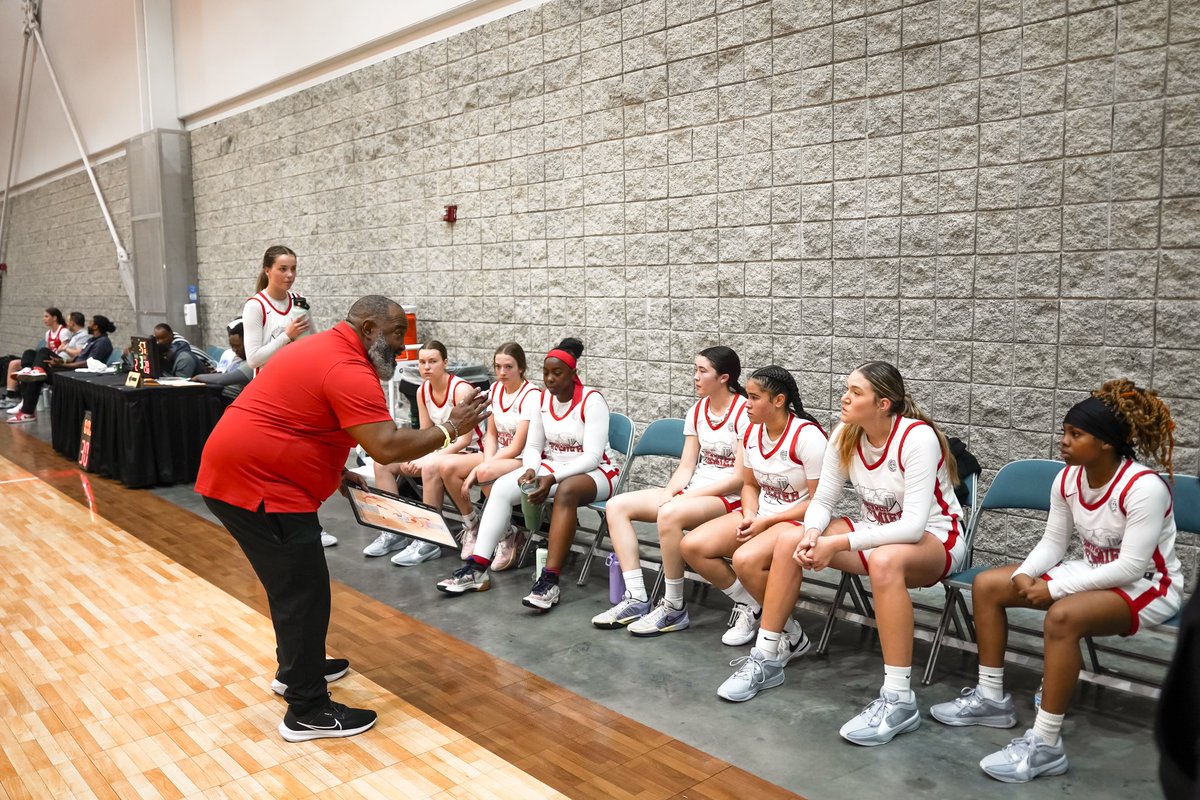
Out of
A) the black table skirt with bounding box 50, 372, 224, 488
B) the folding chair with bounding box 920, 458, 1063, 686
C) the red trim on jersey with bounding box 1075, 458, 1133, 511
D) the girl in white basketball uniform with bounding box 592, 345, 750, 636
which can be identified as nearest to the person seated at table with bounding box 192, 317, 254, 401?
the black table skirt with bounding box 50, 372, 224, 488

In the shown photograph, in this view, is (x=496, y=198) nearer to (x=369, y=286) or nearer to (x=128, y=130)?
(x=369, y=286)

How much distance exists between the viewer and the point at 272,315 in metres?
5.36

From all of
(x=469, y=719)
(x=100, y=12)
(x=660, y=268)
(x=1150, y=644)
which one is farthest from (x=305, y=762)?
(x=100, y=12)

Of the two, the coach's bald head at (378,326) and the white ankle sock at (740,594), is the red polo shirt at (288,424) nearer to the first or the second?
the coach's bald head at (378,326)

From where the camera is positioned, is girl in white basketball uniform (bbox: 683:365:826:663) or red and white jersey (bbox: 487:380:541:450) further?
red and white jersey (bbox: 487:380:541:450)

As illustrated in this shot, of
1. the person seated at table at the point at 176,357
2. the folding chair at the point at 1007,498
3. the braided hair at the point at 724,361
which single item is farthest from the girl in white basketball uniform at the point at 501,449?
the person seated at table at the point at 176,357

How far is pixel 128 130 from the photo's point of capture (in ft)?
42.5

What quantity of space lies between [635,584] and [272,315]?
A: 2.65m

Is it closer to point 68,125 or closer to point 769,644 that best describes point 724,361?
point 769,644

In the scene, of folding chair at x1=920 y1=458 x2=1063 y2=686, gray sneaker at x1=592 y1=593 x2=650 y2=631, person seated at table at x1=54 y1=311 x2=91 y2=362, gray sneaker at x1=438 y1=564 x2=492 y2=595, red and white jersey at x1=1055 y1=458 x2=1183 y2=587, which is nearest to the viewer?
red and white jersey at x1=1055 y1=458 x2=1183 y2=587

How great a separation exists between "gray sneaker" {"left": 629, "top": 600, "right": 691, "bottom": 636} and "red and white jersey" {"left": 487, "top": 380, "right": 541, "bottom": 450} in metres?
1.33

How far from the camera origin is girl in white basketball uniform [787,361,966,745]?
126 inches

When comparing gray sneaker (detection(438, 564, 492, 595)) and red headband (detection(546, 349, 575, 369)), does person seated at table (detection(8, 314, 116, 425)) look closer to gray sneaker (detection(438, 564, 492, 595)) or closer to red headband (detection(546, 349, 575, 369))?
gray sneaker (detection(438, 564, 492, 595))

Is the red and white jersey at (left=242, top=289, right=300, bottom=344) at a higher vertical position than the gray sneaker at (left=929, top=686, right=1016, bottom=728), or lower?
higher
